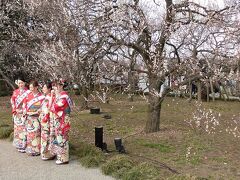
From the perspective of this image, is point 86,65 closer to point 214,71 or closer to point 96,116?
point 214,71

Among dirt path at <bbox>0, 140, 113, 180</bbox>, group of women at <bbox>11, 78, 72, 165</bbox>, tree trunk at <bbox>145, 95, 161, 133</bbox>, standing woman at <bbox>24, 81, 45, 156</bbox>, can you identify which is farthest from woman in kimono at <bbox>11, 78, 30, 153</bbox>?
tree trunk at <bbox>145, 95, 161, 133</bbox>

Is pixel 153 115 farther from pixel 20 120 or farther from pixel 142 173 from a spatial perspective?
pixel 142 173

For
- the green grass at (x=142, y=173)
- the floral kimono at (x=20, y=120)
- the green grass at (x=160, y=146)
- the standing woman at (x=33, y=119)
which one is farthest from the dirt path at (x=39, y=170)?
the green grass at (x=160, y=146)

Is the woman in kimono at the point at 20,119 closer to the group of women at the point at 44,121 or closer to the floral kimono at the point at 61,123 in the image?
the group of women at the point at 44,121

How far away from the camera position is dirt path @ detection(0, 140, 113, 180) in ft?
18.1

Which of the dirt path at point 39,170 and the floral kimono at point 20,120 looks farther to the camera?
the floral kimono at point 20,120

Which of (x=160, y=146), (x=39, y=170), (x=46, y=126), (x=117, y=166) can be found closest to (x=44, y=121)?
(x=46, y=126)

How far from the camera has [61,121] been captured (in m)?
6.17

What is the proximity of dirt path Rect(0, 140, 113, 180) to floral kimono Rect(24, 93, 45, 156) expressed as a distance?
209mm

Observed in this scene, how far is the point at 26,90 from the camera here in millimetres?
7160

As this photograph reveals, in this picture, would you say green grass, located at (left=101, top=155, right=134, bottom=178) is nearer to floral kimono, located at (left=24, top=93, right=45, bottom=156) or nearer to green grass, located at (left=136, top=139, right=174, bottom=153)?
green grass, located at (left=136, top=139, right=174, bottom=153)

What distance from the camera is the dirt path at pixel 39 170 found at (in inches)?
217

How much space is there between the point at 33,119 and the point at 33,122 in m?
0.06

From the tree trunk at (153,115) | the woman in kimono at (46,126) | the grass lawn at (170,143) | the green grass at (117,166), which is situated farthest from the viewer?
the tree trunk at (153,115)
